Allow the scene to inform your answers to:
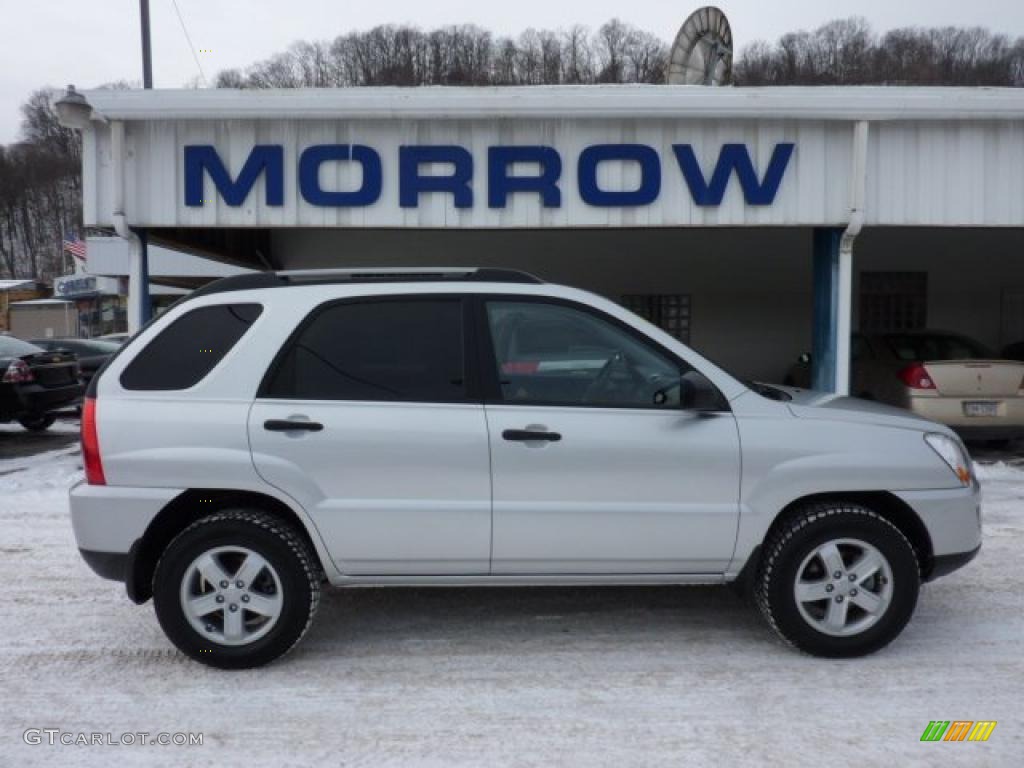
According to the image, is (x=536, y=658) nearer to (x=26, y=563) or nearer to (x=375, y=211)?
(x=26, y=563)

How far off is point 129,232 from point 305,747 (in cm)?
700

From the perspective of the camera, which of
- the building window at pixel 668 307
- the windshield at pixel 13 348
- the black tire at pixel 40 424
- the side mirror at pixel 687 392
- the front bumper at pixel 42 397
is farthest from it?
the building window at pixel 668 307

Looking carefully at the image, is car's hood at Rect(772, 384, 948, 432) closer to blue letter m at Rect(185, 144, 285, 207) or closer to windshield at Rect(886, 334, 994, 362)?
blue letter m at Rect(185, 144, 285, 207)

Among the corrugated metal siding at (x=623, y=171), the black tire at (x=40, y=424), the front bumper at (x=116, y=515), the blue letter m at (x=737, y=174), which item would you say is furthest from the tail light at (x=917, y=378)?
the black tire at (x=40, y=424)

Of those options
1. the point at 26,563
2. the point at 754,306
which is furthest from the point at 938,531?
the point at 754,306

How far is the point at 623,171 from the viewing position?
353 inches

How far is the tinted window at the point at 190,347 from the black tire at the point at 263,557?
0.65 meters

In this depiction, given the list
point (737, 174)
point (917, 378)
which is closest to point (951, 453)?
point (737, 174)

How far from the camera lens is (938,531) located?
4.13 m

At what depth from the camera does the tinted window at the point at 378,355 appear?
4.03 m

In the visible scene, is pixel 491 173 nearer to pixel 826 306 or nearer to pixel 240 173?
pixel 240 173

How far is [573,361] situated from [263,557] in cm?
163
